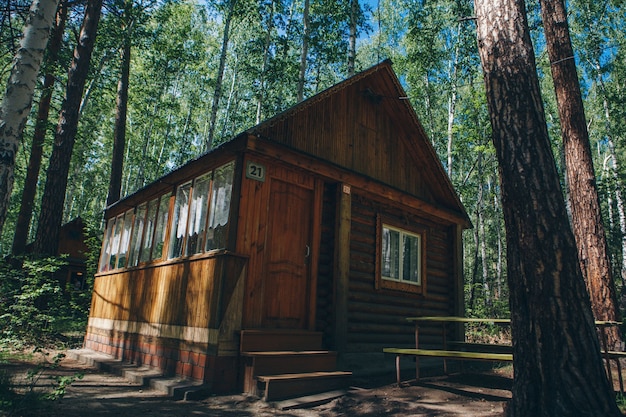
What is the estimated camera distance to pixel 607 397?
138 inches

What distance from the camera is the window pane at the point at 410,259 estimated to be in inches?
399

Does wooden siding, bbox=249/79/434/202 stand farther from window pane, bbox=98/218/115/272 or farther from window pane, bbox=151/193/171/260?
window pane, bbox=98/218/115/272

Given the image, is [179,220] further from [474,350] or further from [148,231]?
[474,350]

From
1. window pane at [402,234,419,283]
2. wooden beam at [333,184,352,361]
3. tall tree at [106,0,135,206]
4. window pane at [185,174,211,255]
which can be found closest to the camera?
window pane at [185,174,211,255]

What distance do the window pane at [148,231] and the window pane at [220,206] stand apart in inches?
110

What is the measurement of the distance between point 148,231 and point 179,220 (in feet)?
5.57

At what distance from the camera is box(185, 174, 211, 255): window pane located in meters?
7.66

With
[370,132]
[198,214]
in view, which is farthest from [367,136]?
[198,214]

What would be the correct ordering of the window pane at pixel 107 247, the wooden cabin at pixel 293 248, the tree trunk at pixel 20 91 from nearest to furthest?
the tree trunk at pixel 20 91 → the wooden cabin at pixel 293 248 → the window pane at pixel 107 247

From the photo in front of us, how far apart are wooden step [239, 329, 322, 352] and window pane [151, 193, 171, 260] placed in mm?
3360

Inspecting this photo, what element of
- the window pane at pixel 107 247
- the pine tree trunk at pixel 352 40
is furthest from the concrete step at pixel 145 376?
the pine tree trunk at pixel 352 40

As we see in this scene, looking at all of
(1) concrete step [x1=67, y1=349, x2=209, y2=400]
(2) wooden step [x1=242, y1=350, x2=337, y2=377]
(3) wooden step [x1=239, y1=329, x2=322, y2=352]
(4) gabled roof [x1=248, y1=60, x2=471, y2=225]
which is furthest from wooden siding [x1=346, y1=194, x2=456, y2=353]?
(1) concrete step [x1=67, y1=349, x2=209, y2=400]

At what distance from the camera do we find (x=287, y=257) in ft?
25.0

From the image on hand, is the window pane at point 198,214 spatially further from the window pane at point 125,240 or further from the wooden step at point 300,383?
the window pane at point 125,240
